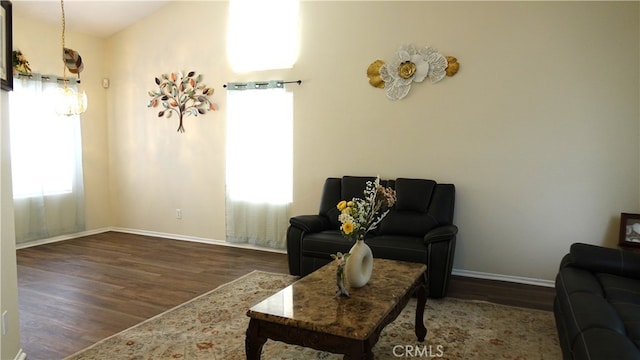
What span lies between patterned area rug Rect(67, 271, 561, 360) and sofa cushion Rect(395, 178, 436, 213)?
93 centimetres

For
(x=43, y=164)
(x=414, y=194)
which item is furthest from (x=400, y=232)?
(x=43, y=164)

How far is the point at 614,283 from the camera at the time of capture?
254 centimetres

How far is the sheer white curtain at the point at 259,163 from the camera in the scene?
4.93 meters

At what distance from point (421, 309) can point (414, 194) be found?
157 centimetres

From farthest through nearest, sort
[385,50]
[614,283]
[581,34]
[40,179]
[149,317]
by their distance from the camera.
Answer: [40,179]
[385,50]
[581,34]
[149,317]
[614,283]

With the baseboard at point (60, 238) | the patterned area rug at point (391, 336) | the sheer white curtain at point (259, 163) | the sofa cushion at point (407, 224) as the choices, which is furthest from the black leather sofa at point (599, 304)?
the baseboard at point (60, 238)

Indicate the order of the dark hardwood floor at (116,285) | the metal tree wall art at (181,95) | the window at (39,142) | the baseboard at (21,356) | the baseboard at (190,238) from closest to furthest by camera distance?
the baseboard at (21,356), the dark hardwood floor at (116,285), the window at (39,142), the baseboard at (190,238), the metal tree wall art at (181,95)

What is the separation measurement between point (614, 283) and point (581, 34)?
7.42ft

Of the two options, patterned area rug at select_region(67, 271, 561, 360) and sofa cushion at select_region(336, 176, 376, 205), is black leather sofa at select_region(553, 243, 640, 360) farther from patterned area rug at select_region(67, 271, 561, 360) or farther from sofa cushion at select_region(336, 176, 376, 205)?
sofa cushion at select_region(336, 176, 376, 205)

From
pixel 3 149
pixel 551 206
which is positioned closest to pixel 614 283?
pixel 551 206

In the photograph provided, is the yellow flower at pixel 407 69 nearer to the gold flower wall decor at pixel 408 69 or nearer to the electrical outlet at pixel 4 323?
the gold flower wall decor at pixel 408 69

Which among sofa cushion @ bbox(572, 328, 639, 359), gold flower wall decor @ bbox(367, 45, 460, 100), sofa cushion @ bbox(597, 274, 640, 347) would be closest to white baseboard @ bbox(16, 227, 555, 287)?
sofa cushion @ bbox(597, 274, 640, 347)

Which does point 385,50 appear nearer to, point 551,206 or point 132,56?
point 551,206

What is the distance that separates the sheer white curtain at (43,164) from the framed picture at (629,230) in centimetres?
616
